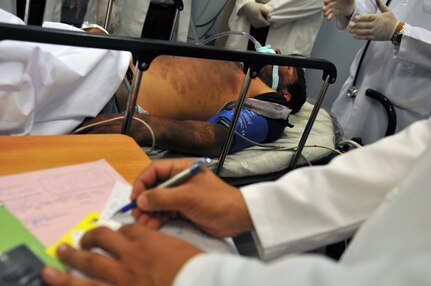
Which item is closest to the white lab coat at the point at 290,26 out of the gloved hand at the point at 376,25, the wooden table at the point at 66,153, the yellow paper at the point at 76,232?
the gloved hand at the point at 376,25

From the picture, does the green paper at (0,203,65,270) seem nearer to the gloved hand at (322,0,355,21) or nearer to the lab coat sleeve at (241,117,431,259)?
the lab coat sleeve at (241,117,431,259)

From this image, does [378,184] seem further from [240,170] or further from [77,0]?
[77,0]

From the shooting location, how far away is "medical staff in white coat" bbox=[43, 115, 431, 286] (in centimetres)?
44

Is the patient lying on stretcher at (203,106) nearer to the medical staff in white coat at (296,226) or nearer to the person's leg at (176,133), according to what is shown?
the person's leg at (176,133)

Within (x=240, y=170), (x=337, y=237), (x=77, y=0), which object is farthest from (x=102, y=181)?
(x=77, y=0)

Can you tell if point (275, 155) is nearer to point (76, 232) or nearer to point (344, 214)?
point (344, 214)

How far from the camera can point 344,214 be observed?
668 mm

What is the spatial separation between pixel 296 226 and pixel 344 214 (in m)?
0.09

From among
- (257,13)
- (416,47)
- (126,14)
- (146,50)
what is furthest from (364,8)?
(146,50)

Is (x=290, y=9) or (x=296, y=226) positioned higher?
(x=290, y=9)

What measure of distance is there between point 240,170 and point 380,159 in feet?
2.40

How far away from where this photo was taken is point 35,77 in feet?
3.51

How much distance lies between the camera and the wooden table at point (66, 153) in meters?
0.73

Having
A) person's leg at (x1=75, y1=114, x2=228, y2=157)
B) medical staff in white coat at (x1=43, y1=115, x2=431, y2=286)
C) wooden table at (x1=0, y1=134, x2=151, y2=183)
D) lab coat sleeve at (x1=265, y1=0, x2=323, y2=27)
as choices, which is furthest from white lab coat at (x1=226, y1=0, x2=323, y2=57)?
medical staff in white coat at (x1=43, y1=115, x2=431, y2=286)
